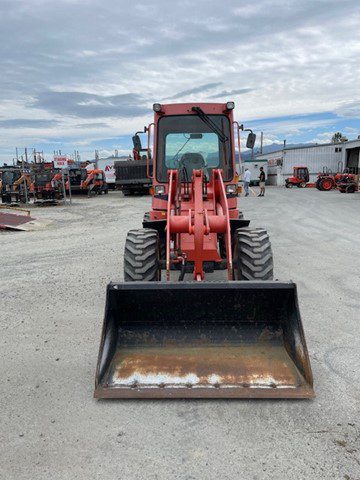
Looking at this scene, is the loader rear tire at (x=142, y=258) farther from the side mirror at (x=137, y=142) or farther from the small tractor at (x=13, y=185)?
the small tractor at (x=13, y=185)

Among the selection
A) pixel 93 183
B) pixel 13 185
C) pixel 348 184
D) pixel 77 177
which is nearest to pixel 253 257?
pixel 13 185

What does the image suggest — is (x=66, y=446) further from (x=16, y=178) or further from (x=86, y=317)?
(x=16, y=178)

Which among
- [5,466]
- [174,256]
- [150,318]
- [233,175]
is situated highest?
[233,175]

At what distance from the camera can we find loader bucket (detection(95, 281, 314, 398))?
3301mm

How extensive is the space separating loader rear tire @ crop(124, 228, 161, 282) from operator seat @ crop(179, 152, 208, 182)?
1427 millimetres

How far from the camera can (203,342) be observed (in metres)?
3.82

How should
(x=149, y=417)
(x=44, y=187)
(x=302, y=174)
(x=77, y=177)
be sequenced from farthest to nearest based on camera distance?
(x=302, y=174) < (x=77, y=177) < (x=44, y=187) < (x=149, y=417)

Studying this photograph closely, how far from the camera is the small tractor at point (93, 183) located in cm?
2744

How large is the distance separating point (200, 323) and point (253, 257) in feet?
4.30

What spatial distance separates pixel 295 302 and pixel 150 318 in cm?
135

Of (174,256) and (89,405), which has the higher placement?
(174,256)

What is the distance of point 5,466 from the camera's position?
2.64 meters

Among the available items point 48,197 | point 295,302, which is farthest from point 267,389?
point 48,197

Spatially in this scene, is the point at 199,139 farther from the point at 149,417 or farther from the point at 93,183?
the point at 93,183
